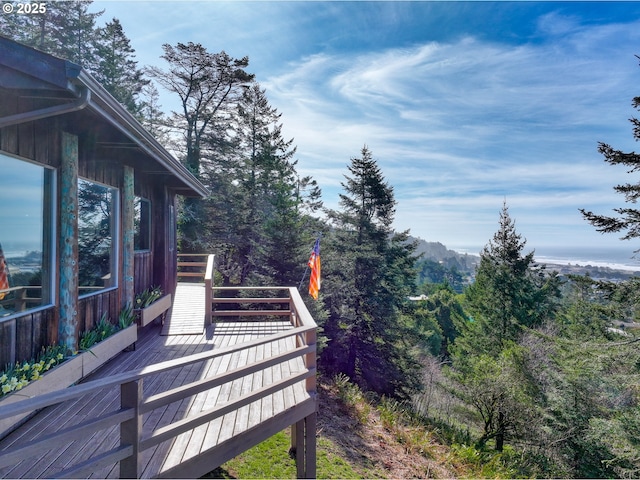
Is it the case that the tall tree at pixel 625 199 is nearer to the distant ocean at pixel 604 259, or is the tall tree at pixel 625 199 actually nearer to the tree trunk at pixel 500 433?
the distant ocean at pixel 604 259

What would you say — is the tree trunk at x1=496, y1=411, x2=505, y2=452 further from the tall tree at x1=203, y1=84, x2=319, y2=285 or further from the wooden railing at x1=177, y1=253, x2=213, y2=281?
the wooden railing at x1=177, y1=253, x2=213, y2=281

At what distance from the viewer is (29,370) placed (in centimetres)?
308

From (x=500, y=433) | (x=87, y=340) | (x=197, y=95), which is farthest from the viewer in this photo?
(x=197, y=95)

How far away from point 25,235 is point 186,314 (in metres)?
4.90

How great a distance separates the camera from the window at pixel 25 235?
3006 millimetres

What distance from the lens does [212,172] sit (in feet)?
59.7

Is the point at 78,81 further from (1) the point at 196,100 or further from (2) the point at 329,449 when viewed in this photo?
(1) the point at 196,100

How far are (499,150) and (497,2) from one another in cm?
1856

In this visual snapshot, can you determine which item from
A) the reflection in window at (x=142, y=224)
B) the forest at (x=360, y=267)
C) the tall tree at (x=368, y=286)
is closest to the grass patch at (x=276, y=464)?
the reflection in window at (x=142, y=224)

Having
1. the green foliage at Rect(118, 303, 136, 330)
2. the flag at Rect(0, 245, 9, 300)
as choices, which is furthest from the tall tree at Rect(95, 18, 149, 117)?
the flag at Rect(0, 245, 9, 300)

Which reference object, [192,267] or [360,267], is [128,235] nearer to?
[192,267]

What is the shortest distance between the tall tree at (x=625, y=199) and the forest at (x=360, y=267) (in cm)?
469

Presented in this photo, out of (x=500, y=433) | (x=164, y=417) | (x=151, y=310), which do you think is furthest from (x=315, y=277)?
(x=500, y=433)

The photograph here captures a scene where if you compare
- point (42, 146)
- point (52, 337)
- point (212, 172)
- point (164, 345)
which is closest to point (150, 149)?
point (42, 146)
